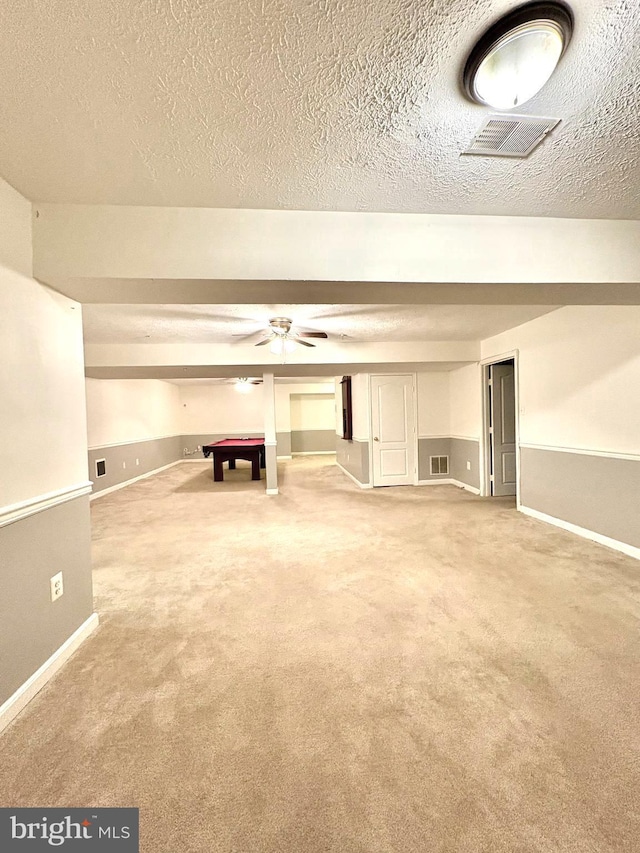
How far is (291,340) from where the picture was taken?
4.06 m

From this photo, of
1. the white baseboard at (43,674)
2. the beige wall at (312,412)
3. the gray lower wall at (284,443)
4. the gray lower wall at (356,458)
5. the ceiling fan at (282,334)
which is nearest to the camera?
the white baseboard at (43,674)

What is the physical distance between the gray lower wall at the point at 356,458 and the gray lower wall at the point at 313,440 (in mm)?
2930

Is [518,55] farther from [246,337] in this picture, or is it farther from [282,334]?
[246,337]

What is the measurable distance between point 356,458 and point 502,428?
8.23ft

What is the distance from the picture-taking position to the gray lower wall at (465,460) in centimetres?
566

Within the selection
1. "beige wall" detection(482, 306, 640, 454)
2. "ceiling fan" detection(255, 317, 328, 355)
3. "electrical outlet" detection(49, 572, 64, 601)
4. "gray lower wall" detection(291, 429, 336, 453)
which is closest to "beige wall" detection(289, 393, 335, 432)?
"gray lower wall" detection(291, 429, 336, 453)

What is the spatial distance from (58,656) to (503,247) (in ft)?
10.3

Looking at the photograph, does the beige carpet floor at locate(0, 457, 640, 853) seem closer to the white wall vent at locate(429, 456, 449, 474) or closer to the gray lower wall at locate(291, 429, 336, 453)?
the white wall vent at locate(429, 456, 449, 474)

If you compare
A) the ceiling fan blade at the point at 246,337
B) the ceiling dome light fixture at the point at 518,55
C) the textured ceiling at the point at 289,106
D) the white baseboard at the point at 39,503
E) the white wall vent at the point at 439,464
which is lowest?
the white wall vent at the point at 439,464

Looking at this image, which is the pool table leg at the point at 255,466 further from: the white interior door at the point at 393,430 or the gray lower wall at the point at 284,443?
the gray lower wall at the point at 284,443

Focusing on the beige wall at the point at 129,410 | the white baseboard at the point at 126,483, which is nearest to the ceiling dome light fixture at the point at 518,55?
the beige wall at the point at 129,410

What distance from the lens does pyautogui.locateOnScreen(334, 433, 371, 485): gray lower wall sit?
20.8ft

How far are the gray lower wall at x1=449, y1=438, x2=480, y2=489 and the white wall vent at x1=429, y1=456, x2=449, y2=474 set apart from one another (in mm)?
66

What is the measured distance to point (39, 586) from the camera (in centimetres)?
176
